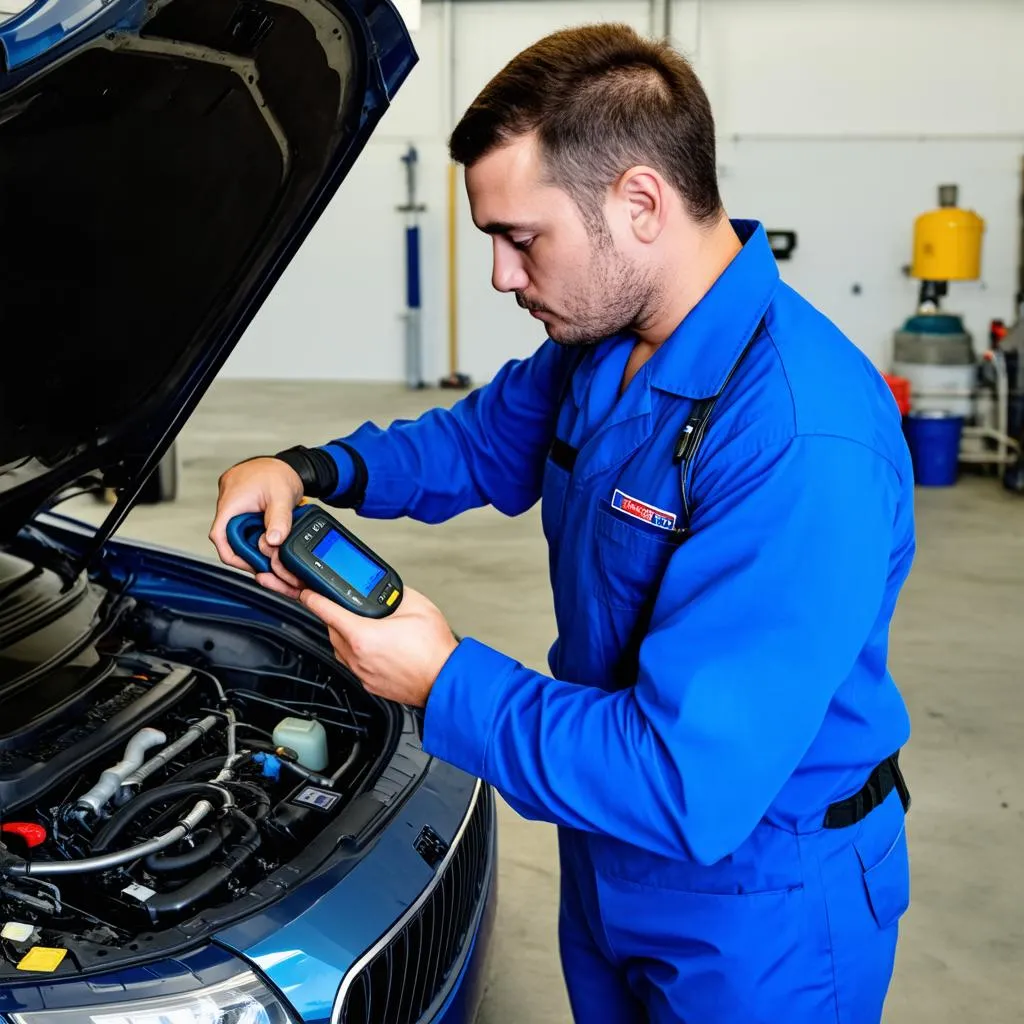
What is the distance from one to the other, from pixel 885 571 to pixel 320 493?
2.68 ft

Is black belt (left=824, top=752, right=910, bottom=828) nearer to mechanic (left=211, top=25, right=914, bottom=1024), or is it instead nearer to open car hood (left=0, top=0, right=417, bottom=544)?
mechanic (left=211, top=25, right=914, bottom=1024)

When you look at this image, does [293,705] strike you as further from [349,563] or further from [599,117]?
[599,117]

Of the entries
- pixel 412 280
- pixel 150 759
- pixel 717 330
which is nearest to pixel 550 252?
pixel 717 330

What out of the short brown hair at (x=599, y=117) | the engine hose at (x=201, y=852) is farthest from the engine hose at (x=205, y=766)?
the short brown hair at (x=599, y=117)

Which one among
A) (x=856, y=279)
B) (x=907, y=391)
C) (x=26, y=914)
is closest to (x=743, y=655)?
(x=26, y=914)

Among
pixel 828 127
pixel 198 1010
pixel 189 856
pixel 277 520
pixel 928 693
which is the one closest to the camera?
pixel 198 1010

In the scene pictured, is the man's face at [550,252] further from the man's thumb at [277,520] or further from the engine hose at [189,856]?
the engine hose at [189,856]

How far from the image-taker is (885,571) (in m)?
1.14

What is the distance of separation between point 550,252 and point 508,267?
67 mm

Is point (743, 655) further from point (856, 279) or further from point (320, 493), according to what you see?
point (856, 279)

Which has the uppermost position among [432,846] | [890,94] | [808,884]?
[890,94]

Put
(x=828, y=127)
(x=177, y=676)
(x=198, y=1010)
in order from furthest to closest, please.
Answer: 1. (x=828, y=127)
2. (x=177, y=676)
3. (x=198, y=1010)

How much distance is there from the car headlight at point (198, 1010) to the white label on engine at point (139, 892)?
0.67ft

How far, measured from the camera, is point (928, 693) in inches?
149
